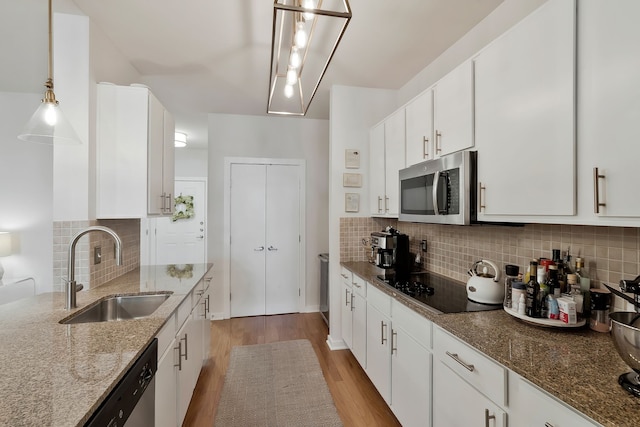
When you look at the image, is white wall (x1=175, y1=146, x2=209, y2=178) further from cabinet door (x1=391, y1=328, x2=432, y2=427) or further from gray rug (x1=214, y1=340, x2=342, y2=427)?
cabinet door (x1=391, y1=328, x2=432, y2=427)

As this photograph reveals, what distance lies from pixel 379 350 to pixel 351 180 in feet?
5.39

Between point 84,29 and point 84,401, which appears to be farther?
point 84,29

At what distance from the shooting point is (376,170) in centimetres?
288

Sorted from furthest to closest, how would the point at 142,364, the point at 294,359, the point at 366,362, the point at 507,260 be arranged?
the point at 294,359 → the point at 366,362 → the point at 507,260 → the point at 142,364

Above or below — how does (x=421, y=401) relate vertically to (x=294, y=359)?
above

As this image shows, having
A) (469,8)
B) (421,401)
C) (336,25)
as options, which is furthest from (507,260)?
(336,25)

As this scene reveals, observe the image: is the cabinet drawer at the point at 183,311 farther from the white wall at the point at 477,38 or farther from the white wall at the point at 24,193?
the white wall at the point at 477,38

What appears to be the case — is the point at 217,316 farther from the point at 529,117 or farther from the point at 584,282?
the point at 529,117

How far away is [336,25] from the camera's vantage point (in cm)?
205

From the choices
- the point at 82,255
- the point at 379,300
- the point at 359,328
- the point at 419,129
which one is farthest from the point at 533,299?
Answer: the point at 82,255

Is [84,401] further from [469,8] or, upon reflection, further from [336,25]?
[469,8]

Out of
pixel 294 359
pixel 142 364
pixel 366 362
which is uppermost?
pixel 142 364

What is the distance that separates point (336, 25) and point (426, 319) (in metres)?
2.02

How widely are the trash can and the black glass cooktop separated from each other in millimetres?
1403
